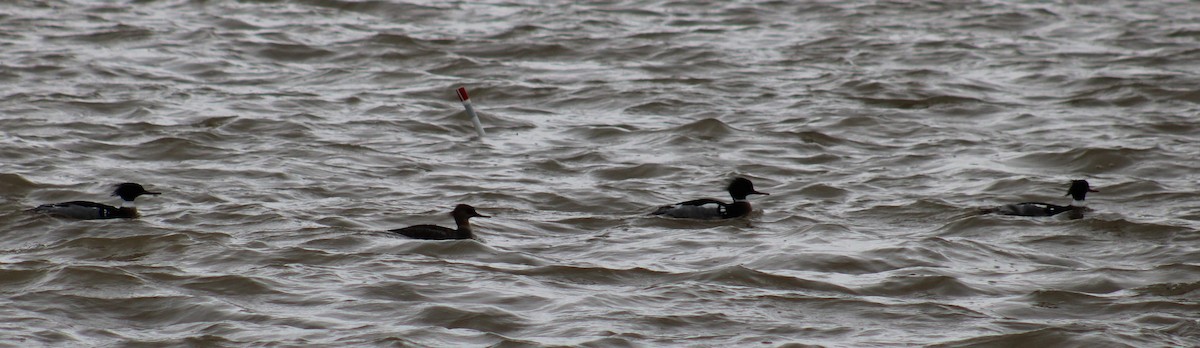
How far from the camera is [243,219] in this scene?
11.3m

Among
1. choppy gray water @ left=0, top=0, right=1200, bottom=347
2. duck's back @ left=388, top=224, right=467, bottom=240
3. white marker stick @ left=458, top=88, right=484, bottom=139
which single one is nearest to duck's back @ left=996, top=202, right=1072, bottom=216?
choppy gray water @ left=0, top=0, right=1200, bottom=347

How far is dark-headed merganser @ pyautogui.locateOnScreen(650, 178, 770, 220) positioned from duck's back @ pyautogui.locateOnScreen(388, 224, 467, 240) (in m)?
1.77

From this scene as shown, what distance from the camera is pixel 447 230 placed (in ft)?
35.0

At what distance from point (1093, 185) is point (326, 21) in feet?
38.4

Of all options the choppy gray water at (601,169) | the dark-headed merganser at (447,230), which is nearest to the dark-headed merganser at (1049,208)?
the choppy gray water at (601,169)

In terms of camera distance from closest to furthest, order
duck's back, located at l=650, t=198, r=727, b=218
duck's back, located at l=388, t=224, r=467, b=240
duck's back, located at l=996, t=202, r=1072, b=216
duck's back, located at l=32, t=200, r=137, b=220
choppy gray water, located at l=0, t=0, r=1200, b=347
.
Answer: choppy gray water, located at l=0, t=0, r=1200, b=347 < duck's back, located at l=388, t=224, r=467, b=240 < duck's back, located at l=32, t=200, r=137, b=220 < duck's back, located at l=650, t=198, r=727, b=218 < duck's back, located at l=996, t=202, r=1072, b=216

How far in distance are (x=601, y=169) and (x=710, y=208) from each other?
83.6 inches

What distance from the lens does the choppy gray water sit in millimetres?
8977

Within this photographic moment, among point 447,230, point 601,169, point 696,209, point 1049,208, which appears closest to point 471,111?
point 601,169

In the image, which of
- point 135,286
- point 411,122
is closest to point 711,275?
point 135,286

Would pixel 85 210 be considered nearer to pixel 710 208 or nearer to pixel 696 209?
pixel 696 209

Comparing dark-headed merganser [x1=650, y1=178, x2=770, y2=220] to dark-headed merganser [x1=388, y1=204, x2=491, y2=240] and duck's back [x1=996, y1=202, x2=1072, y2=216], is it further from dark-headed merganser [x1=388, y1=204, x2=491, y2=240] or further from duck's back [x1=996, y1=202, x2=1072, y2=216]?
duck's back [x1=996, y1=202, x2=1072, y2=216]

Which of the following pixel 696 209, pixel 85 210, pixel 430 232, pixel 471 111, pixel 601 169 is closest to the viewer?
pixel 430 232

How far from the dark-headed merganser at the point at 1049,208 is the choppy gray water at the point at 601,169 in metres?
0.14
